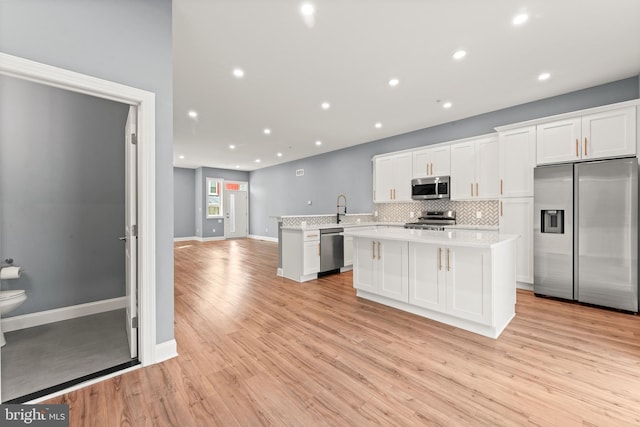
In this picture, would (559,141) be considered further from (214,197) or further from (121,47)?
(214,197)

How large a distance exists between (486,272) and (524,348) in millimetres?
722

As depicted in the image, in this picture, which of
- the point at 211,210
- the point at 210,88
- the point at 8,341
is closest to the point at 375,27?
the point at 210,88

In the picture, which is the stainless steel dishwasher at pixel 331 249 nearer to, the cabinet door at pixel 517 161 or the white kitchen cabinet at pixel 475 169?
the white kitchen cabinet at pixel 475 169

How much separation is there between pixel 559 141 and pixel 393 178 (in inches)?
114

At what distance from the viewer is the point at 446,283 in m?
2.79

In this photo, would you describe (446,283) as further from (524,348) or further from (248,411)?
(248,411)

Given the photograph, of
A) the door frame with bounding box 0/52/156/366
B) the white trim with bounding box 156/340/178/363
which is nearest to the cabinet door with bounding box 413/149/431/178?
the door frame with bounding box 0/52/156/366

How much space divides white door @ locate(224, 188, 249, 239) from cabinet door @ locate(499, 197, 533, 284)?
1000 centimetres

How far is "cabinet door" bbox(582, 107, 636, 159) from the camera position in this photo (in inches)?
131

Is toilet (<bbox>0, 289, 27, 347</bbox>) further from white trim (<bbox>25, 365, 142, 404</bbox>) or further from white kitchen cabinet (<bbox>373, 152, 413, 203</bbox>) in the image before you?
white kitchen cabinet (<bbox>373, 152, 413, 203</bbox>)

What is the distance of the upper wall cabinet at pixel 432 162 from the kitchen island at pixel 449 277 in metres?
2.51

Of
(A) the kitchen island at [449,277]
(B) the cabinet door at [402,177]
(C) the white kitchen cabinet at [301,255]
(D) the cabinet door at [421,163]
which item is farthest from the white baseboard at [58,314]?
(D) the cabinet door at [421,163]

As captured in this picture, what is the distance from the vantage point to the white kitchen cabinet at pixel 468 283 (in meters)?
2.53

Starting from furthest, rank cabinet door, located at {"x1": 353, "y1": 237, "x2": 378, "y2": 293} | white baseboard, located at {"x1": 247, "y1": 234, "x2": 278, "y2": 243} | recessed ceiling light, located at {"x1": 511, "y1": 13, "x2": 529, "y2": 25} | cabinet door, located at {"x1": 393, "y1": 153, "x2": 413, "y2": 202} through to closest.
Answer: white baseboard, located at {"x1": 247, "y1": 234, "x2": 278, "y2": 243} < cabinet door, located at {"x1": 393, "y1": 153, "x2": 413, "y2": 202} < cabinet door, located at {"x1": 353, "y1": 237, "x2": 378, "y2": 293} < recessed ceiling light, located at {"x1": 511, "y1": 13, "x2": 529, "y2": 25}
